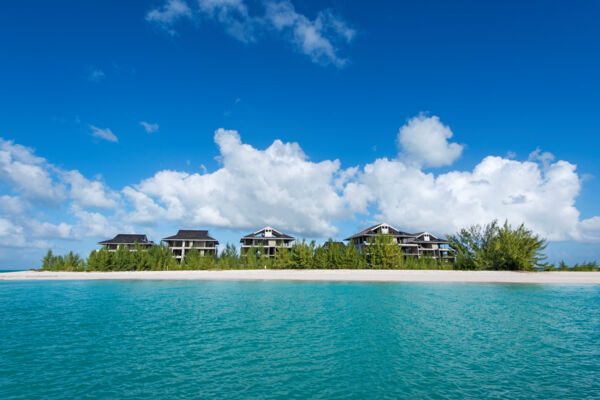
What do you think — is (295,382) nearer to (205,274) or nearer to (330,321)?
(330,321)

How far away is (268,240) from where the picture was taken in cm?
6481

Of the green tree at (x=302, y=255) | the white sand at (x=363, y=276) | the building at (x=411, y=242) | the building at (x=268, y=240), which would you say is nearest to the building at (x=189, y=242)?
the building at (x=268, y=240)

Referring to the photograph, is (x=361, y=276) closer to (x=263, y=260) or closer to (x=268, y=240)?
(x=263, y=260)

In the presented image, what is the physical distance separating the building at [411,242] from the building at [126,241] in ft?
144

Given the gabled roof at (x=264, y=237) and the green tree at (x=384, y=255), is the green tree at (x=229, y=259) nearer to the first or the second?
the gabled roof at (x=264, y=237)

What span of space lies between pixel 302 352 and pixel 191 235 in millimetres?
61163

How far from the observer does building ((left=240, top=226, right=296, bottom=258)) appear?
6357 cm

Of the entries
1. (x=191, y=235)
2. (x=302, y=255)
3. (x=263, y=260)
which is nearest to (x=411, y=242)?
(x=302, y=255)

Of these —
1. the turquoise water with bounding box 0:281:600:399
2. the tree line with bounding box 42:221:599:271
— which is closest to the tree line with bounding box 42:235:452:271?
the tree line with bounding box 42:221:599:271

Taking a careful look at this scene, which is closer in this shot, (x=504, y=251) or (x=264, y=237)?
(x=504, y=251)

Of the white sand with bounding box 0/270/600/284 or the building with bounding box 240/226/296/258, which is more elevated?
the building with bounding box 240/226/296/258

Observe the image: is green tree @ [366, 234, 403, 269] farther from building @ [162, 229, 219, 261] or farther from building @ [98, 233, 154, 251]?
building @ [98, 233, 154, 251]

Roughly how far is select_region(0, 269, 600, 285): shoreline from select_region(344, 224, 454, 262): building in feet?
60.5

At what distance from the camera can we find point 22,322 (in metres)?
15.4
